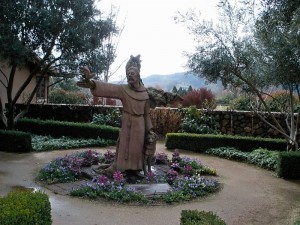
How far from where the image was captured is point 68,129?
15641mm

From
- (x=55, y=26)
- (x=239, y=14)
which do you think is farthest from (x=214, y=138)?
(x=55, y=26)

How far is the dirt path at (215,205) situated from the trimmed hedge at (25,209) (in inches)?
47.7

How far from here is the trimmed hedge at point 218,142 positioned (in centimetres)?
1328

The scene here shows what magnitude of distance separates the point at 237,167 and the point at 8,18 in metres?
9.15

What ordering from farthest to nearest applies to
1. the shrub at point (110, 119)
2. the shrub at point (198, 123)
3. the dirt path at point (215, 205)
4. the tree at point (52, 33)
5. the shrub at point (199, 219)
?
the shrub at point (110, 119)
the shrub at point (198, 123)
the tree at point (52, 33)
the dirt path at point (215, 205)
the shrub at point (199, 219)

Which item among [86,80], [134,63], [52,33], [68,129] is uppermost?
[52,33]

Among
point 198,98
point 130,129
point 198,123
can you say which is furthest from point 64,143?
point 198,98

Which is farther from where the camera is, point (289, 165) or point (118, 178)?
point (289, 165)

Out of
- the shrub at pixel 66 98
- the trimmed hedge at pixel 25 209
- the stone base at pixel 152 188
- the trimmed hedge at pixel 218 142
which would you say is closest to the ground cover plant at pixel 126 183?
the stone base at pixel 152 188

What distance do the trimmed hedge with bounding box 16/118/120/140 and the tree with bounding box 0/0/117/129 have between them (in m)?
1.58

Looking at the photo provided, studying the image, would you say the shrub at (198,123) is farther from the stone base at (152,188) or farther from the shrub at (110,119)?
the stone base at (152,188)

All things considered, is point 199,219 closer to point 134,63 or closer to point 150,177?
point 150,177

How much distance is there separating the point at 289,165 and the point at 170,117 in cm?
813

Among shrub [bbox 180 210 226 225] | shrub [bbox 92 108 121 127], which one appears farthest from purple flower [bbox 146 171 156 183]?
shrub [bbox 92 108 121 127]
